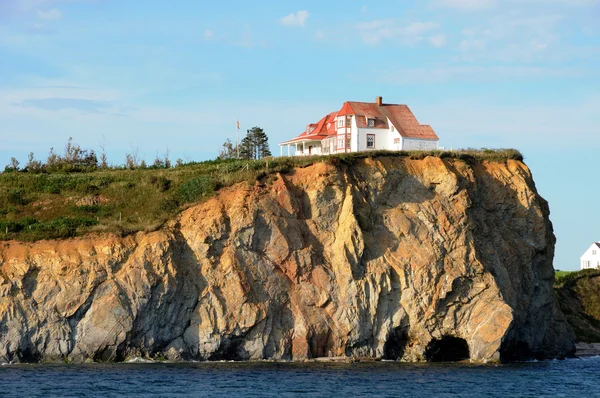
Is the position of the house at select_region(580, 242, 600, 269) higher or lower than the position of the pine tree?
lower

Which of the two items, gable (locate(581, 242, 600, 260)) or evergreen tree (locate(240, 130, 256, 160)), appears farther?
gable (locate(581, 242, 600, 260))

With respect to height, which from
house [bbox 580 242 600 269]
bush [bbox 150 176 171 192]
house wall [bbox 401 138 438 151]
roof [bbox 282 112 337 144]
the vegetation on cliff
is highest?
roof [bbox 282 112 337 144]

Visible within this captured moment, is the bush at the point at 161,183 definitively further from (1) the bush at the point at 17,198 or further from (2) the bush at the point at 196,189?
(1) the bush at the point at 17,198

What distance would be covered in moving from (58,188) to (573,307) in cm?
4194

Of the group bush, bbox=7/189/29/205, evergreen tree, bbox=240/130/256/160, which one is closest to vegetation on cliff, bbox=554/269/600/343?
evergreen tree, bbox=240/130/256/160

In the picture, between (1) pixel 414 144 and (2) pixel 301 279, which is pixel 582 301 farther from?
(2) pixel 301 279

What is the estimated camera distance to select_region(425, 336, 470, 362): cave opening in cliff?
51741 mm

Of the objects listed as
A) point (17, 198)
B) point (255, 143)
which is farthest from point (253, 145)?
point (17, 198)

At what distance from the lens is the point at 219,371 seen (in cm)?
4388

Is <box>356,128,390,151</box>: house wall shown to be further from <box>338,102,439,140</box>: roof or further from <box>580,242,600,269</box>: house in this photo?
<box>580,242,600,269</box>: house

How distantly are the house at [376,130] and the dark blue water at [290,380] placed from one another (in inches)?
701

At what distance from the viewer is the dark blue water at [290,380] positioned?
38469 millimetres

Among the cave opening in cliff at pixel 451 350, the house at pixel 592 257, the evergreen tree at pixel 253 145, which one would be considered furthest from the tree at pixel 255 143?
the house at pixel 592 257

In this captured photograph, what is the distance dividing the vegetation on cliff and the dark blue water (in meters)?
23.0
